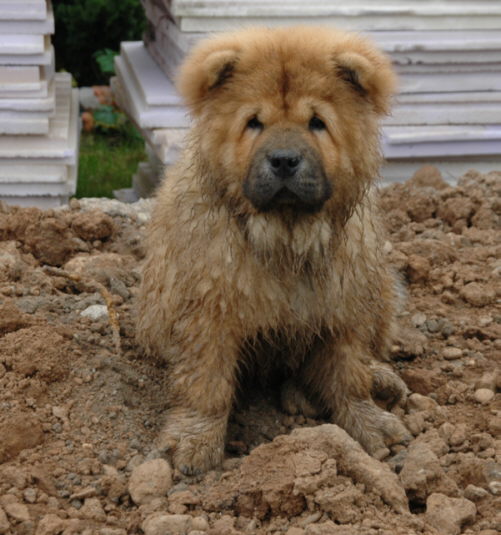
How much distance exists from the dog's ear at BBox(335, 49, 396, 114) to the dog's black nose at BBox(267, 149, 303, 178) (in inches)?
17.2

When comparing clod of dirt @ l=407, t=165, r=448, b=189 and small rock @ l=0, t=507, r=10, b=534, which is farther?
clod of dirt @ l=407, t=165, r=448, b=189

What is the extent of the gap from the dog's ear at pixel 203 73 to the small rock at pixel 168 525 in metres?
1.67

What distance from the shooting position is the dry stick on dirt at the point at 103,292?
5102mm

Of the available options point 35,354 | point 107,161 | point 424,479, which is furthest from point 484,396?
point 107,161

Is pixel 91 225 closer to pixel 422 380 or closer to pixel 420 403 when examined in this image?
pixel 422 380

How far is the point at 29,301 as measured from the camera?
5293 millimetres

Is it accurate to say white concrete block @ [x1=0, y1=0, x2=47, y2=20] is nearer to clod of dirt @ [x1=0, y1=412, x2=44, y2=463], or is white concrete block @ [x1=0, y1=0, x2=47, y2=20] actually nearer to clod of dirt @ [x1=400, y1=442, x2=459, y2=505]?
clod of dirt @ [x1=0, y1=412, x2=44, y2=463]

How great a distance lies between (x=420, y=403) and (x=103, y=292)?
170 cm

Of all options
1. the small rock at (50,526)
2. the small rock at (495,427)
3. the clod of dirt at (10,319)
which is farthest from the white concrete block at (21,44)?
A: the small rock at (50,526)

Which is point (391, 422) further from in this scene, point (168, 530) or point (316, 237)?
point (168, 530)

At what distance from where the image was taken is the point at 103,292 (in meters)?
5.37

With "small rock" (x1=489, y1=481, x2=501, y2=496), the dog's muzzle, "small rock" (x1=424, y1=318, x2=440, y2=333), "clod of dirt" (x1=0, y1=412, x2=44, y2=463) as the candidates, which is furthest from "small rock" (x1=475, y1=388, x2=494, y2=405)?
"clod of dirt" (x1=0, y1=412, x2=44, y2=463)

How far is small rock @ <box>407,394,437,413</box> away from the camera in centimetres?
482

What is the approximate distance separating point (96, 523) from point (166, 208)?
5.22 feet
